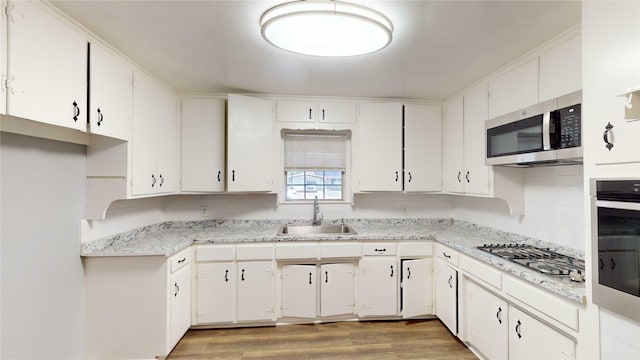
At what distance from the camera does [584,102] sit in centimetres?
136

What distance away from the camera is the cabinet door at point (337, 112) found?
130 inches

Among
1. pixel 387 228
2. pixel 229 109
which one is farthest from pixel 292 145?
pixel 387 228

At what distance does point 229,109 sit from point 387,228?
2.22m

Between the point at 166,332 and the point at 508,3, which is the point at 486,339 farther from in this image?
the point at 166,332

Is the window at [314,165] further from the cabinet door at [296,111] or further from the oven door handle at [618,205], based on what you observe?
the oven door handle at [618,205]

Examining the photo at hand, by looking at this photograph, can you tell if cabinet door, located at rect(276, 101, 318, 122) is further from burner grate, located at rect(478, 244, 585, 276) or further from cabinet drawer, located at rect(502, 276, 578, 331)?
cabinet drawer, located at rect(502, 276, 578, 331)

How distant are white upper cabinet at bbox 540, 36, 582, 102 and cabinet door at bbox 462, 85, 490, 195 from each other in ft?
1.96

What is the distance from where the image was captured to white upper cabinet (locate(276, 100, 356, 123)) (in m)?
3.25

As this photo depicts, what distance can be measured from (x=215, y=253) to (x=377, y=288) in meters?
1.66

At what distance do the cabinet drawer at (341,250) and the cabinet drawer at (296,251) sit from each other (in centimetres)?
8

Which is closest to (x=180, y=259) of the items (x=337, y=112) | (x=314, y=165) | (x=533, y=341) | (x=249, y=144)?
(x=249, y=144)

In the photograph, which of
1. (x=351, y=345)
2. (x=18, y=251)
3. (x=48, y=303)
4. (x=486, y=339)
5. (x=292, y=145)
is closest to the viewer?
(x=18, y=251)

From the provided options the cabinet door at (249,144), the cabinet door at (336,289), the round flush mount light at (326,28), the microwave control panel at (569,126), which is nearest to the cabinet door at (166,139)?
the cabinet door at (249,144)

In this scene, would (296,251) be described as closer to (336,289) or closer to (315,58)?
(336,289)
